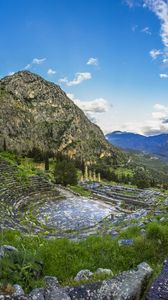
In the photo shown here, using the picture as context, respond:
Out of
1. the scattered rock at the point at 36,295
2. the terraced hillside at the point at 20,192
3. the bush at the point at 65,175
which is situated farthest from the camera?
the bush at the point at 65,175

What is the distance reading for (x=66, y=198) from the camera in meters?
44.8

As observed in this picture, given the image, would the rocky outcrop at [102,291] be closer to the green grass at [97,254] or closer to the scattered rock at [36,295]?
the scattered rock at [36,295]

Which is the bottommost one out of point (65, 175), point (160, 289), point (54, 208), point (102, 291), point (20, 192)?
point (54, 208)

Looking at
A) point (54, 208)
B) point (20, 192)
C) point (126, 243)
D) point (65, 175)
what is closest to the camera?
point (126, 243)

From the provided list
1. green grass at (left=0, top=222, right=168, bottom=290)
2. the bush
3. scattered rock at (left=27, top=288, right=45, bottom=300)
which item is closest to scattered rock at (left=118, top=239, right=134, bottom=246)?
green grass at (left=0, top=222, right=168, bottom=290)

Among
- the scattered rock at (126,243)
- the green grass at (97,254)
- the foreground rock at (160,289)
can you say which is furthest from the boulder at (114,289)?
the scattered rock at (126,243)

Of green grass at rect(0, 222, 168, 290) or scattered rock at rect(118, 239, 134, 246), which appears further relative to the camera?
scattered rock at rect(118, 239, 134, 246)

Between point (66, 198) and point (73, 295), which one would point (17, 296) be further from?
point (66, 198)

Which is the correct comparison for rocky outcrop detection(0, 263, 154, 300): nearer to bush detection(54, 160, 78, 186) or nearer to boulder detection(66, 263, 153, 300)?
boulder detection(66, 263, 153, 300)

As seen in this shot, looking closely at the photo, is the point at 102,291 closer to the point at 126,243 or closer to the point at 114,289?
the point at 114,289

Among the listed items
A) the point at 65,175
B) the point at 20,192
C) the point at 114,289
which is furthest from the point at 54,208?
the point at 114,289

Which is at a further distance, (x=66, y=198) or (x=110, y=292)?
(x=66, y=198)

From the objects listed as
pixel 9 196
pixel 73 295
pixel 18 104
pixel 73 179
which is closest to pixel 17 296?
pixel 73 295

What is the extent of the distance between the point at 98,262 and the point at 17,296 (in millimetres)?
4888
